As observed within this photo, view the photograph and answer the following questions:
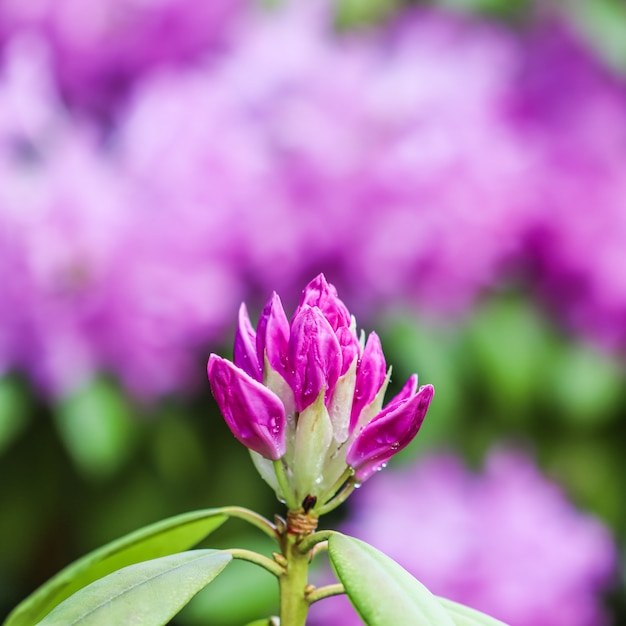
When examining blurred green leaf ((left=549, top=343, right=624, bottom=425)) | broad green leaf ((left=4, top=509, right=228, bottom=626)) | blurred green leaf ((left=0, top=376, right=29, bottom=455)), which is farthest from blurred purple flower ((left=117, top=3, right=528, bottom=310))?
broad green leaf ((left=4, top=509, right=228, bottom=626))

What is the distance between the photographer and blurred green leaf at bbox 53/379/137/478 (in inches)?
39.6

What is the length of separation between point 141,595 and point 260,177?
2.58ft

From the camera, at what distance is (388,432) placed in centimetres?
36

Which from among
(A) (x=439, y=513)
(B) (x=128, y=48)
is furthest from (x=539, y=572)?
(B) (x=128, y=48)

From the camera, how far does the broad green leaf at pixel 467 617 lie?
0.37m

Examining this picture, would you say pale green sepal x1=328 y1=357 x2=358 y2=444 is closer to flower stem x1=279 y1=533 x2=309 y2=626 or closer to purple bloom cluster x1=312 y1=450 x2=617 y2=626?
flower stem x1=279 y1=533 x2=309 y2=626

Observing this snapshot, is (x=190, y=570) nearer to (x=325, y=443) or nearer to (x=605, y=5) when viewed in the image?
(x=325, y=443)

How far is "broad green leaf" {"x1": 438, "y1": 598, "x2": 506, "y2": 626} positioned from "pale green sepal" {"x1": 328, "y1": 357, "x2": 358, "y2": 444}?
0.07 metres

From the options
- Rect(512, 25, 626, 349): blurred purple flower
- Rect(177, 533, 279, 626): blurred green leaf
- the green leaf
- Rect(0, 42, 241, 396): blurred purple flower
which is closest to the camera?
the green leaf

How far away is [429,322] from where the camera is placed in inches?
45.6

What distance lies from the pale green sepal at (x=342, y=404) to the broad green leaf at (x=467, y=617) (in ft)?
0.23

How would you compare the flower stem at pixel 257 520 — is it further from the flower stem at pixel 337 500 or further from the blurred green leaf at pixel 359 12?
the blurred green leaf at pixel 359 12

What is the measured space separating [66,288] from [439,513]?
1.51ft

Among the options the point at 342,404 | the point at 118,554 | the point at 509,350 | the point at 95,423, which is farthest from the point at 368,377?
the point at 509,350
